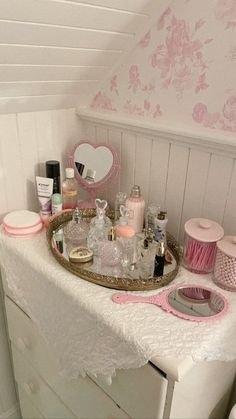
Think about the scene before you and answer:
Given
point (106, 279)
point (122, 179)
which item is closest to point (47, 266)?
point (106, 279)

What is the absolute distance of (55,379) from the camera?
0.97 meters

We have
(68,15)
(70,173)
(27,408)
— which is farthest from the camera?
(27,408)

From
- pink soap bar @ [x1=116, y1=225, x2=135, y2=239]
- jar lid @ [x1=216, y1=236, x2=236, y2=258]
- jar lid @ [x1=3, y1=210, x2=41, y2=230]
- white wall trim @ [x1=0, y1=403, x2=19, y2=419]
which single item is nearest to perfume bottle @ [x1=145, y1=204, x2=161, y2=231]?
pink soap bar @ [x1=116, y1=225, x2=135, y2=239]

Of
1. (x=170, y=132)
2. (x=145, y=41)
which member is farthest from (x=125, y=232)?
(x=145, y=41)

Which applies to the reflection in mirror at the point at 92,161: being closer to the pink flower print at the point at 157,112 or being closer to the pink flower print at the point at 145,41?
the pink flower print at the point at 157,112

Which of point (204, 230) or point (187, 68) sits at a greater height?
point (187, 68)

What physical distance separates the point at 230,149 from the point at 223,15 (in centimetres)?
31

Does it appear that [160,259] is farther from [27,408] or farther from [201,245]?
[27,408]

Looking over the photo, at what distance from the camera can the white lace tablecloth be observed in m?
0.65

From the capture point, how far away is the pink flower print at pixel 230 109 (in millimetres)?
780

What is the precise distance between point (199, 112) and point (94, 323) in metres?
0.59

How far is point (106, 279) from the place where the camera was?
0.78 meters

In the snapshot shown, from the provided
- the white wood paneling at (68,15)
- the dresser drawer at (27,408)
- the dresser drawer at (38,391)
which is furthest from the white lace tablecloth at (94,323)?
the white wood paneling at (68,15)

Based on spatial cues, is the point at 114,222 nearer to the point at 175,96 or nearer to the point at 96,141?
the point at 96,141
